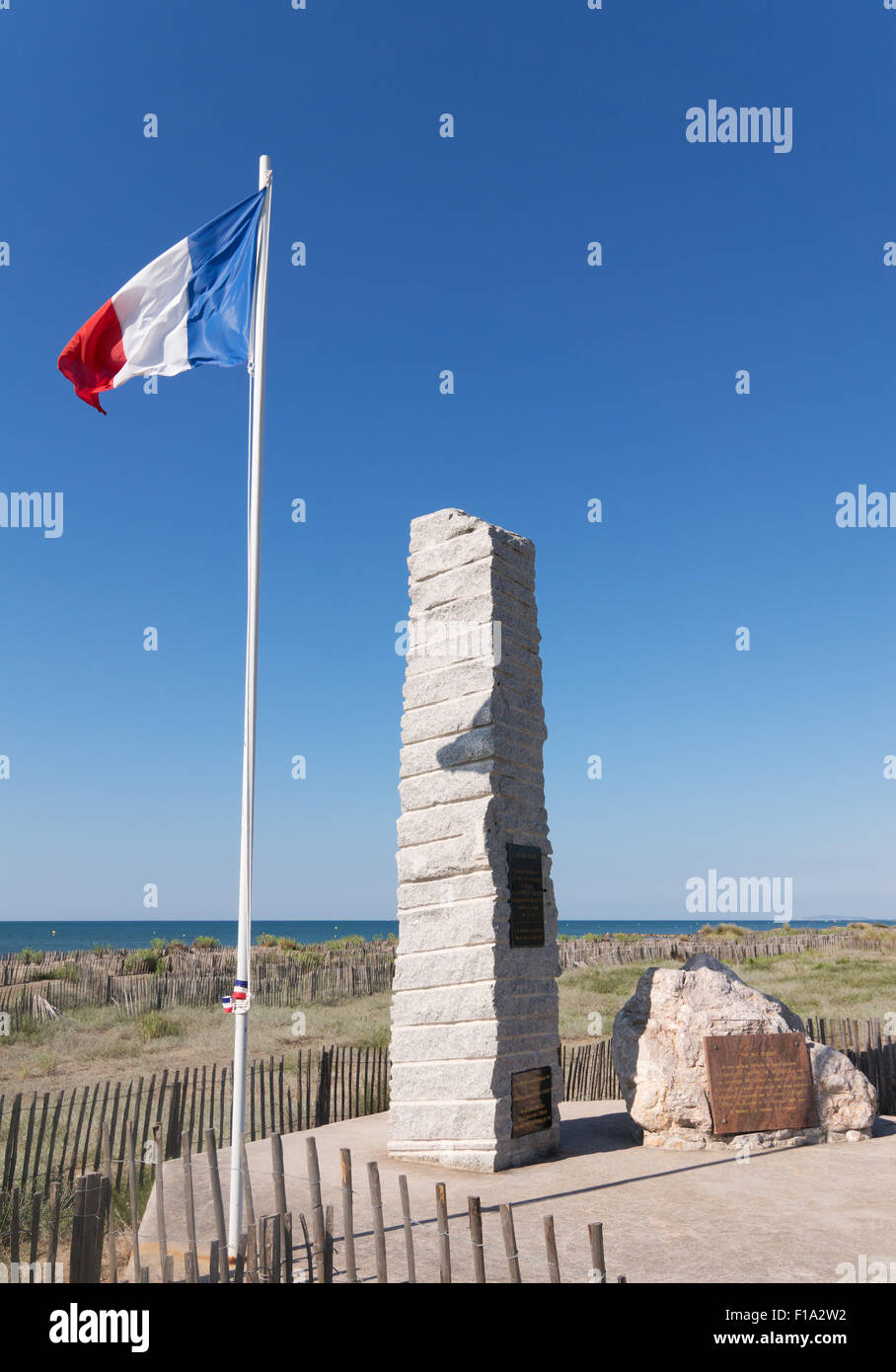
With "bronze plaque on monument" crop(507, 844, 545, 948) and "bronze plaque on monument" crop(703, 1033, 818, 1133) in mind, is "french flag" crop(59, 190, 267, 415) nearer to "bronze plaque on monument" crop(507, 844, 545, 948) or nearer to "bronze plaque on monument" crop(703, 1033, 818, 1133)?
"bronze plaque on monument" crop(507, 844, 545, 948)

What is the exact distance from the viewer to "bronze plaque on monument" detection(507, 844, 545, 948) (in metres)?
8.85

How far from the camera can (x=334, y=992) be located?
82.2 feet

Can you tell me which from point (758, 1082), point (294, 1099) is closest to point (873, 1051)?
point (758, 1082)

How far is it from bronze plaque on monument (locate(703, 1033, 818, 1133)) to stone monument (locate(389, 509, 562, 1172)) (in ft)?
5.07

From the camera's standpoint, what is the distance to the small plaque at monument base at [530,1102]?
334 inches

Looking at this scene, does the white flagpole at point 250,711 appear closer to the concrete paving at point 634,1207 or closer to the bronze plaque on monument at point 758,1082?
the concrete paving at point 634,1207

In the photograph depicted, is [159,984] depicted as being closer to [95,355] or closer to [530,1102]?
[530,1102]

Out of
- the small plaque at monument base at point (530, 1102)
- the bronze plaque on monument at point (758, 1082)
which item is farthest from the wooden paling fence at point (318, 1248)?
the bronze plaque on monument at point (758, 1082)

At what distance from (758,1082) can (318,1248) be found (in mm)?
5264

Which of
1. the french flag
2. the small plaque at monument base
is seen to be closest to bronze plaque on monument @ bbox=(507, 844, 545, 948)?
the small plaque at monument base

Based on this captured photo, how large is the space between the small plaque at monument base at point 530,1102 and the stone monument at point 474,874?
2 cm
